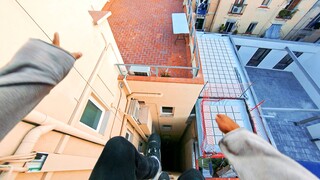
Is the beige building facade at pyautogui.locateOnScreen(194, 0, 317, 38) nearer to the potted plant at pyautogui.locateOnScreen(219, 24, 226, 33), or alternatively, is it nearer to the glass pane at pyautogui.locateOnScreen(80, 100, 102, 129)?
the potted plant at pyautogui.locateOnScreen(219, 24, 226, 33)

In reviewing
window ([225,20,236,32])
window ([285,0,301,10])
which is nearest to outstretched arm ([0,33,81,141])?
window ([225,20,236,32])

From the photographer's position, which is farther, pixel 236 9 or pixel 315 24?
pixel 315 24

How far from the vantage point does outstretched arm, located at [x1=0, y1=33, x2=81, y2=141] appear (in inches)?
22.7

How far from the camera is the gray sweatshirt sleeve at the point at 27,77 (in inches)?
22.7

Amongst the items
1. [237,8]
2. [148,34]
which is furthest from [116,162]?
[237,8]

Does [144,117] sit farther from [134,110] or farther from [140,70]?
[140,70]

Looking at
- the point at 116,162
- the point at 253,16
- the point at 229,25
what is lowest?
the point at 116,162

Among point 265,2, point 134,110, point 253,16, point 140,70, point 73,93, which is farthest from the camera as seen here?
point 253,16

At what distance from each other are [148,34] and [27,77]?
500 centimetres

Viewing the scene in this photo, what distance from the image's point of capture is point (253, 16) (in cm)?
859

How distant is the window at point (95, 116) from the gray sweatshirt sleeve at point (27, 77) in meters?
1.94

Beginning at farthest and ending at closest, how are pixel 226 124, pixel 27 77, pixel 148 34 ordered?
pixel 148 34 < pixel 226 124 < pixel 27 77

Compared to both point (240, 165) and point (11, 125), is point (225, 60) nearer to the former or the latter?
point (240, 165)

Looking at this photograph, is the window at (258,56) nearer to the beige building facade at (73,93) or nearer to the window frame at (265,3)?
the window frame at (265,3)
